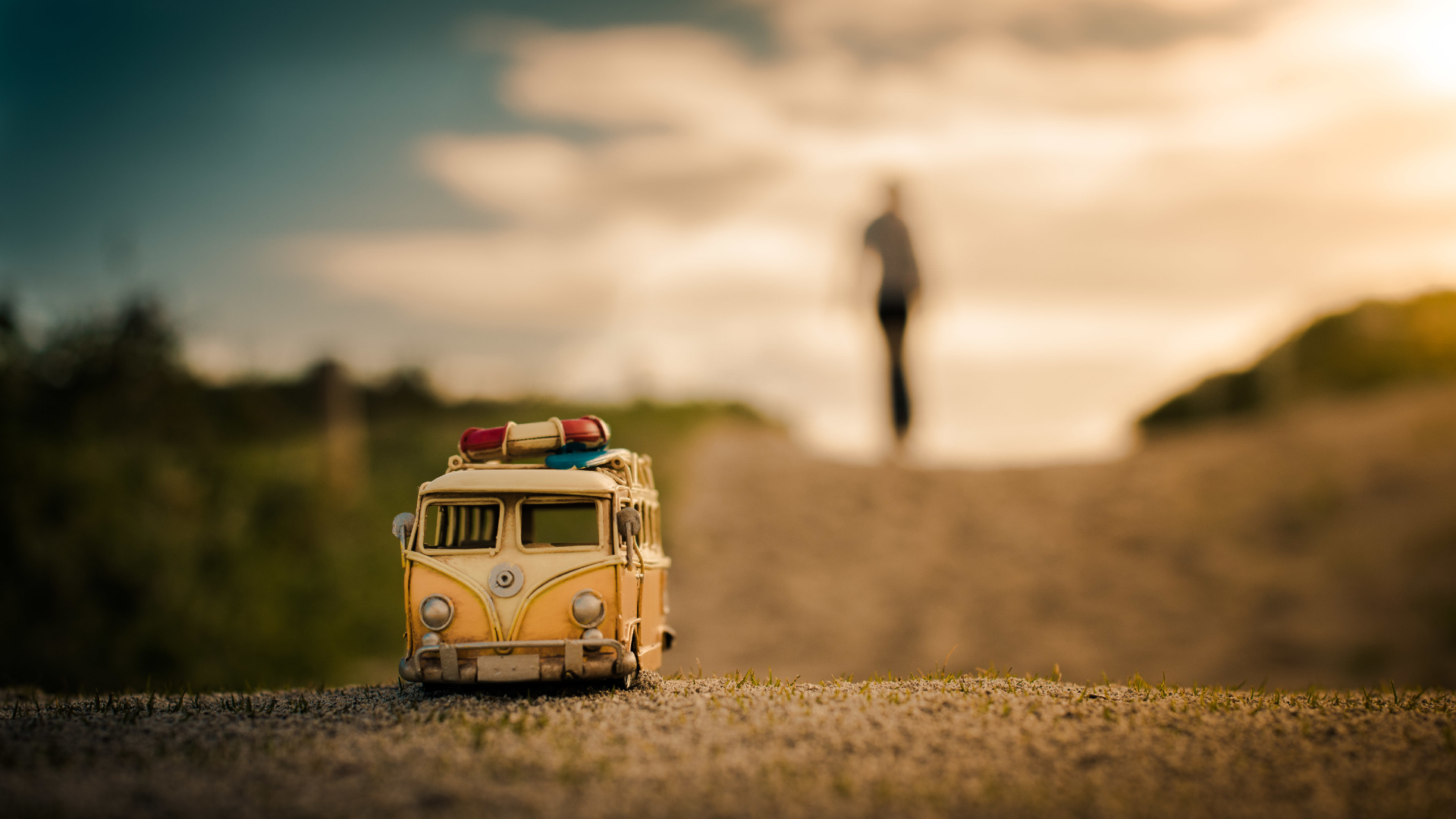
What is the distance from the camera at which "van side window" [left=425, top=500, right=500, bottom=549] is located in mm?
8570

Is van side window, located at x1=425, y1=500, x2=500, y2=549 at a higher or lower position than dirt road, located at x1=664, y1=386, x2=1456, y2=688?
higher

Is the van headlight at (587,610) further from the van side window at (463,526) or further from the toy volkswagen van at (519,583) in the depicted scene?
the van side window at (463,526)

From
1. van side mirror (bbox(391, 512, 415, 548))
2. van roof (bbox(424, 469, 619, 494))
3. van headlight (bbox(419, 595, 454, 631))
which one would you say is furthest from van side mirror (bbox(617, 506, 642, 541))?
van side mirror (bbox(391, 512, 415, 548))

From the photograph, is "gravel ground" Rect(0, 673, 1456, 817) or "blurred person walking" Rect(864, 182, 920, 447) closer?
"gravel ground" Rect(0, 673, 1456, 817)

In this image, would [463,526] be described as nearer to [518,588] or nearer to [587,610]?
[518,588]

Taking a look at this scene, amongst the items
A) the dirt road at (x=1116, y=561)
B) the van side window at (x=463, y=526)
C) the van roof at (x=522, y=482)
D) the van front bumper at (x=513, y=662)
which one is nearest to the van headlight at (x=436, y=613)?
the van front bumper at (x=513, y=662)

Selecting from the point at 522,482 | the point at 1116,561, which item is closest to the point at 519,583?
the point at 522,482

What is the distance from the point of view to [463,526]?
905cm

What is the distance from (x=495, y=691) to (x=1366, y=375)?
66.9ft

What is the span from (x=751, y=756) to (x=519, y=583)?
272 cm

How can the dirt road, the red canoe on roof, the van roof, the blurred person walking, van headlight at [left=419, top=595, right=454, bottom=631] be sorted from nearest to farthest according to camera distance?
van headlight at [left=419, top=595, right=454, bottom=631] < the van roof < the red canoe on roof < the dirt road < the blurred person walking

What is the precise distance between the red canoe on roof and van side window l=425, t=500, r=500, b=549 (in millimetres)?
494

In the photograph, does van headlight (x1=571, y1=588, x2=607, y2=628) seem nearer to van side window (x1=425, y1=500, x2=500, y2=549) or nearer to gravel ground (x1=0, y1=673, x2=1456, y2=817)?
gravel ground (x1=0, y1=673, x2=1456, y2=817)

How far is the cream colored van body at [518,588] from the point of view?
8031mm
